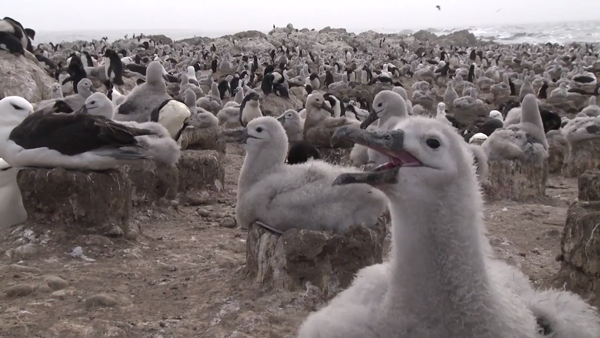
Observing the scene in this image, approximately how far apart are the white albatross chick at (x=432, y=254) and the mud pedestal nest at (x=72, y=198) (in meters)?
3.88

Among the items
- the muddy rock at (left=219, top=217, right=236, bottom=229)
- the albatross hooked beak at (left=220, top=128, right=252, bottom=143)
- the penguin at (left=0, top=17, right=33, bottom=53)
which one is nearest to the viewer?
the albatross hooked beak at (left=220, top=128, right=252, bottom=143)

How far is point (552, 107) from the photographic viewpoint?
783 inches

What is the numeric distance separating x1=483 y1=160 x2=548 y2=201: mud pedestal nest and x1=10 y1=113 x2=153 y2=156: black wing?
596 centimetres

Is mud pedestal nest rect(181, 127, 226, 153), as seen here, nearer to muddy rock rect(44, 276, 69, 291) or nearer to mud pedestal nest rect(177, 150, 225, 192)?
mud pedestal nest rect(177, 150, 225, 192)

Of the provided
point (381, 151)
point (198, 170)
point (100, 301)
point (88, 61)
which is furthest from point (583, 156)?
point (88, 61)

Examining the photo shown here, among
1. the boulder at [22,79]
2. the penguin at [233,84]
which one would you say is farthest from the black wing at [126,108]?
the penguin at [233,84]

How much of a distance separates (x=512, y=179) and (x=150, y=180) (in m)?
5.62

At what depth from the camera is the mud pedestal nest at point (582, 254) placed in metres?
4.40

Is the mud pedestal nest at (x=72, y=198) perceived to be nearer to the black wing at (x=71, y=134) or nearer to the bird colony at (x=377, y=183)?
the bird colony at (x=377, y=183)

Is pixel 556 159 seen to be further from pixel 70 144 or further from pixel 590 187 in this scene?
pixel 70 144

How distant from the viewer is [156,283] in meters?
5.28

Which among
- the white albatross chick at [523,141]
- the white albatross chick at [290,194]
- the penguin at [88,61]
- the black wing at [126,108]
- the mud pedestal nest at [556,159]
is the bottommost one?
the mud pedestal nest at [556,159]

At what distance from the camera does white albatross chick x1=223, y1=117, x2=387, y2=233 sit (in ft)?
15.5

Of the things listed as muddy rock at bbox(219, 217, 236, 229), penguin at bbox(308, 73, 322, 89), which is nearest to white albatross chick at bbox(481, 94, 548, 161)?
muddy rock at bbox(219, 217, 236, 229)
